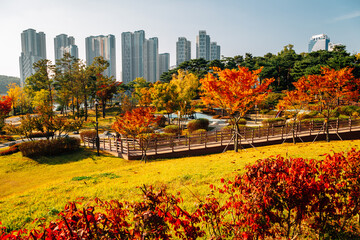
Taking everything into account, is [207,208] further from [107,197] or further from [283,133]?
[283,133]

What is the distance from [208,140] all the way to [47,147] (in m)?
15.0

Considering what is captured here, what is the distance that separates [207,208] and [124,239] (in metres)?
1.35

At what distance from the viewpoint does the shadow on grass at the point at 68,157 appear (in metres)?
19.3

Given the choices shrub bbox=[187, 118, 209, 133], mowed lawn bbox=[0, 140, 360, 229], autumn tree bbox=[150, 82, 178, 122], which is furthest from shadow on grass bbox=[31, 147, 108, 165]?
autumn tree bbox=[150, 82, 178, 122]

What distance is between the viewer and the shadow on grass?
63.4 ft

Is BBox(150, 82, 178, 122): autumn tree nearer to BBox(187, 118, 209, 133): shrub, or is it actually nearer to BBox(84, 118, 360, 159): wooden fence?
BBox(187, 118, 209, 133): shrub

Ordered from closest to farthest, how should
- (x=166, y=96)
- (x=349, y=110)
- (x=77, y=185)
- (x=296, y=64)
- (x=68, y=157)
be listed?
(x=77, y=185)
(x=68, y=157)
(x=349, y=110)
(x=166, y=96)
(x=296, y=64)

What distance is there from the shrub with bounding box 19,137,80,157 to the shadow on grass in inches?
24.1

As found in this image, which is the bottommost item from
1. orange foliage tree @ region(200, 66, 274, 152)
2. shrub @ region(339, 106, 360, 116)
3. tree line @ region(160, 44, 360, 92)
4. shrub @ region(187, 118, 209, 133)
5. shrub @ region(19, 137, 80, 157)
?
shrub @ region(19, 137, 80, 157)

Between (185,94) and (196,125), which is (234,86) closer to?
(196,125)

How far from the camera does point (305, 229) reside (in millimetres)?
5023

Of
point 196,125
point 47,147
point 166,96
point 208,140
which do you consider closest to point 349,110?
point 196,125

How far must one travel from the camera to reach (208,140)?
21.2 m

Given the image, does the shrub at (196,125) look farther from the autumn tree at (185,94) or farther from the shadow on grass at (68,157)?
the shadow on grass at (68,157)
